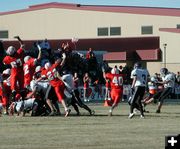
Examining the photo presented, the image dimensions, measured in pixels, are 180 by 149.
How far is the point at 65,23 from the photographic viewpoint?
7944 centimetres

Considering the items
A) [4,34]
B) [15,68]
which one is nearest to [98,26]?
[4,34]

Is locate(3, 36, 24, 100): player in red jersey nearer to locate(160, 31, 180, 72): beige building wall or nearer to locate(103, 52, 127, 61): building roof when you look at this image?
locate(160, 31, 180, 72): beige building wall

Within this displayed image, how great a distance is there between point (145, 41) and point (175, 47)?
22.3ft

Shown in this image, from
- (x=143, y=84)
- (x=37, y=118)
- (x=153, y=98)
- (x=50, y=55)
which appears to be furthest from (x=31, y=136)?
(x=50, y=55)

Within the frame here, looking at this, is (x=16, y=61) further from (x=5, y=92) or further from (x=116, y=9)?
(x=116, y=9)

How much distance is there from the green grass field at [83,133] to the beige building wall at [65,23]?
54.4 metres

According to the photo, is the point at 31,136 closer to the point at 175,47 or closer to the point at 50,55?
the point at 50,55

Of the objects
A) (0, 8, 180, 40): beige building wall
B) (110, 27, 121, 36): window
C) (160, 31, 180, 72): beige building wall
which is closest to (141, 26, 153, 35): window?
(0, 8, 180, 40): beige building wall

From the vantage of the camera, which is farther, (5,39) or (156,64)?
(5,39)

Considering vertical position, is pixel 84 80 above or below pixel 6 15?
below

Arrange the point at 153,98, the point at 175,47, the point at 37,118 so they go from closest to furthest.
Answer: the point at 37,118, the point at 153,98, the point at 175,47

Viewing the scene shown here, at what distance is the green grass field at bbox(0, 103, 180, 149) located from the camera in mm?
15180

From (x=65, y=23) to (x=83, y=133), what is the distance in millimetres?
62001

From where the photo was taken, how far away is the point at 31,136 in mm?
17000
